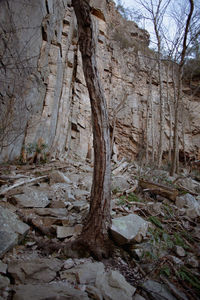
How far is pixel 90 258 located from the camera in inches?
83.5

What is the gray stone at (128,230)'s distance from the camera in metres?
2.22

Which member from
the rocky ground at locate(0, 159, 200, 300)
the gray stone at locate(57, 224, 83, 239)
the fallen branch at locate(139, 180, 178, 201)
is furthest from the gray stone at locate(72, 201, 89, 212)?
the fallen branch at locate(139, 180, 178, 201)

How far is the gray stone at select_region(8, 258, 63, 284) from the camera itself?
161 cm

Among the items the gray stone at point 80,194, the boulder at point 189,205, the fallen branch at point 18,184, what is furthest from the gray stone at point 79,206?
the boulder at point 189,205

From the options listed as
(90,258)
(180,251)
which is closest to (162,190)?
(180,251)

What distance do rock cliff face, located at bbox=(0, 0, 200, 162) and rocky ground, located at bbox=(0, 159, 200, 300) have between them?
2.23 metres

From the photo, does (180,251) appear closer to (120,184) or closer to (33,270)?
(33,270)

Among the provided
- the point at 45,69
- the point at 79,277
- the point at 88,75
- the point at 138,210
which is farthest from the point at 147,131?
the point at 79,277

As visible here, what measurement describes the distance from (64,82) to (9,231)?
9.05 metres

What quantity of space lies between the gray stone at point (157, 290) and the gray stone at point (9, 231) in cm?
175

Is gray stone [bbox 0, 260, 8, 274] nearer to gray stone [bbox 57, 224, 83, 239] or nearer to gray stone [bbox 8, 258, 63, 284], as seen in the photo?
gray stone [bbox 8, 258, 63, 284]

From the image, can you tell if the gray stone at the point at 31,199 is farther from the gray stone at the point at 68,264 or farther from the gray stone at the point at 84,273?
the gray stone at the point at 84,273

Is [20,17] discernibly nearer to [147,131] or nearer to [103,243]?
[103,243]

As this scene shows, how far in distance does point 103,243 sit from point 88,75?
2546 millimetres
